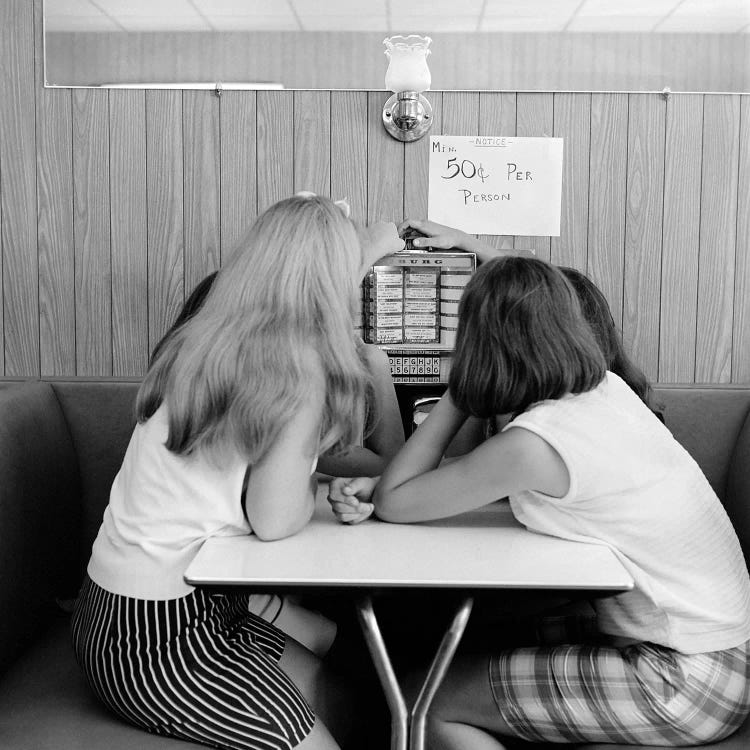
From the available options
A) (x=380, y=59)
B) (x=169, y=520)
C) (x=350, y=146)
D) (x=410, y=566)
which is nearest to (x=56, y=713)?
(x=169, y=520)

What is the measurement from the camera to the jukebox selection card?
225 centimetres

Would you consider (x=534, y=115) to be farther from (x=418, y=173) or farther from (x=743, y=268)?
(x=743, y=268)

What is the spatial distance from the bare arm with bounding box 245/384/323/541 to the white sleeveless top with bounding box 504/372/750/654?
0.33 meters

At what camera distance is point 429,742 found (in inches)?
55.0

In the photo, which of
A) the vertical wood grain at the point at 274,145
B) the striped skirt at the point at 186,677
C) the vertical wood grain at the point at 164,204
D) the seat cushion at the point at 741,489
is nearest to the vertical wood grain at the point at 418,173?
the vertical wood grain at the point at 274,145

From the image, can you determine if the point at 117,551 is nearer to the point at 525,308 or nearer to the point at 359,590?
the point at 359,590

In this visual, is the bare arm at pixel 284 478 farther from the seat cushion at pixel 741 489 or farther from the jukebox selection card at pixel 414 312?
the seat cushion at pixel 741 489

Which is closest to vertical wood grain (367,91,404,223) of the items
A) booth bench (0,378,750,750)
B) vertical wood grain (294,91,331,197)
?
vertical wood grain (294,91,331,197)

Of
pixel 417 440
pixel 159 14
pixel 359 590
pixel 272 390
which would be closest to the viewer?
pixel 359 590

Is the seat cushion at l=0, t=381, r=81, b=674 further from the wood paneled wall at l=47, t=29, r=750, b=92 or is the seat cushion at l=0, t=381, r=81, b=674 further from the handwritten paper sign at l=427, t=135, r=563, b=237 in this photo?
the handwritten paper sign at l=427, t=135, r=563, b=237

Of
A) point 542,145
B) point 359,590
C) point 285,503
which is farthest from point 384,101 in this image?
point 359,590

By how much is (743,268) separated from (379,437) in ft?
4.29

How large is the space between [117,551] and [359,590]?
0.46 meters

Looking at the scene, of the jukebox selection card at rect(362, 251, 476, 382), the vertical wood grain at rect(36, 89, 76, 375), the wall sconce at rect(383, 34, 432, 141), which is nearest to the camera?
the jukebox selection card at rect(362, 251, 476, 382)
